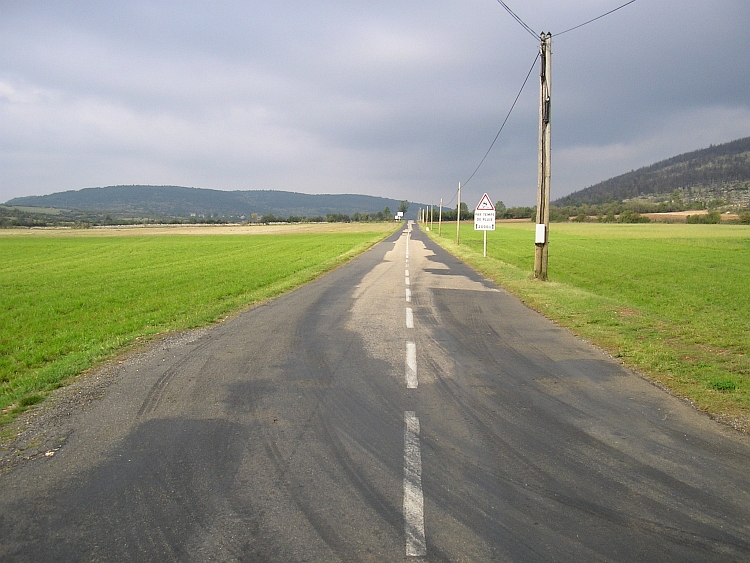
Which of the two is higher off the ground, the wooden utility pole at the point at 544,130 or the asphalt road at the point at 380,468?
the wooden utility pole at the point at 544,130

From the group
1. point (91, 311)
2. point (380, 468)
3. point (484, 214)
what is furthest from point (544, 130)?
point (380, 468)

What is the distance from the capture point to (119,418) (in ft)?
17.0

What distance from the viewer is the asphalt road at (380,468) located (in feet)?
10.4

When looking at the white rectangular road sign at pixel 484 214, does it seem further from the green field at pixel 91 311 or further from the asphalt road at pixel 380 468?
the asphalt road at pixel 380 468

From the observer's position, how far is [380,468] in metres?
4.06

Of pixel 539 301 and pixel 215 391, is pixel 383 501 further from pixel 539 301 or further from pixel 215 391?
pixel 539 301

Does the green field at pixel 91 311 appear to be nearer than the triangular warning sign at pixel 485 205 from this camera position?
Yes

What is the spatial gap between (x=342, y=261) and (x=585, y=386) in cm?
2091

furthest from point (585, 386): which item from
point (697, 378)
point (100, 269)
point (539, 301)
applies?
point (100, 269)

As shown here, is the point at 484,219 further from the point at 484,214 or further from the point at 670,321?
the point at 670,321

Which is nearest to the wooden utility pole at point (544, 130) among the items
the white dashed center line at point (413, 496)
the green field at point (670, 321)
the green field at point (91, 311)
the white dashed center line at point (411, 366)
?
the green field at point (670, 321)

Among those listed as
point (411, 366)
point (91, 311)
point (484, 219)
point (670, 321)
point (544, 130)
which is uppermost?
point (544, 130)

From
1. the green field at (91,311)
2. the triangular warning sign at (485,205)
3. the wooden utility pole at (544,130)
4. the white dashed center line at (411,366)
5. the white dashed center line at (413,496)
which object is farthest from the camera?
the triangular warning sign at (485,205)

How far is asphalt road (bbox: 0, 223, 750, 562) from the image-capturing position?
3182 millimetres
